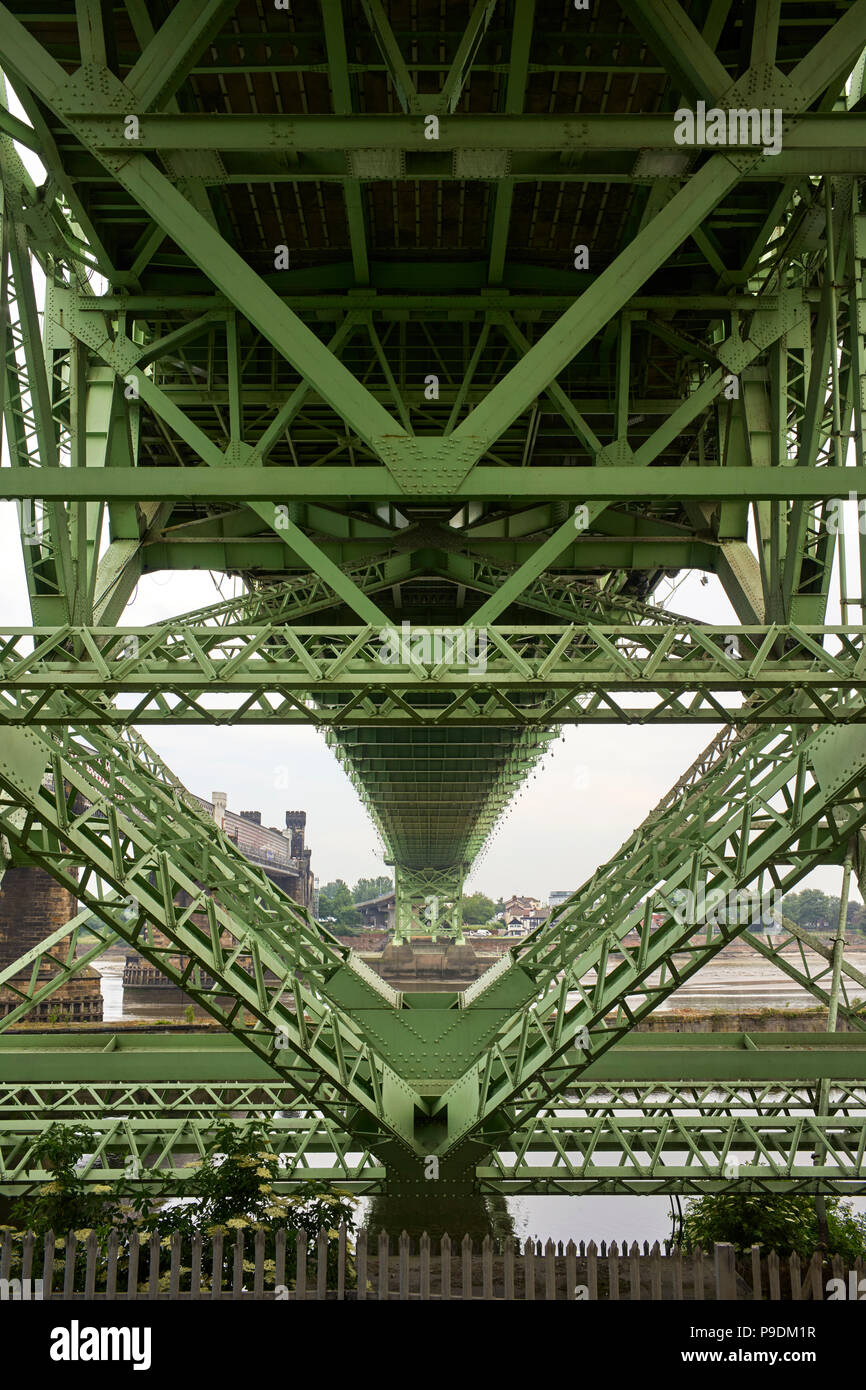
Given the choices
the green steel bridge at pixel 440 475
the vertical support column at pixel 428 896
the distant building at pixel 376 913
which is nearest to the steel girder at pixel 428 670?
the green steel bridge at pixel 440 475

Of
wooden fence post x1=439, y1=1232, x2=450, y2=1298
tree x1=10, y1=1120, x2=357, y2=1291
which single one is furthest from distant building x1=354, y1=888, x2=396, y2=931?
wooden fence post x1=439, y1=1232, x2=450, y2=1298

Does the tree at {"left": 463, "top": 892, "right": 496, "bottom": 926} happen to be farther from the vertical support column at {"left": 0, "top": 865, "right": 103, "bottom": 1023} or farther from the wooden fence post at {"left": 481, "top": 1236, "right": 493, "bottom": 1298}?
the wooden fence post at {"left": 481, "top": 1236, "right": 493, "bottom": 1298}

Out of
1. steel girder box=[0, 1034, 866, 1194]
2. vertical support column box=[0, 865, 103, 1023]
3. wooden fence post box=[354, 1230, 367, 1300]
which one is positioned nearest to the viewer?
wooden fence post box=[354, 1230, 367, 1300]

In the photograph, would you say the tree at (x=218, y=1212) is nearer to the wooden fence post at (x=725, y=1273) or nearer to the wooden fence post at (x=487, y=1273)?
the wooden fence post at (x=487, y=1273)

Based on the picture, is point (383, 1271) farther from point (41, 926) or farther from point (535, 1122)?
point (41, 926)

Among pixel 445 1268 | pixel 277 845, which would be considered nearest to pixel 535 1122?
pixel 445 1268

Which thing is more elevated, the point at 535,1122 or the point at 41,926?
the point at 41,926
